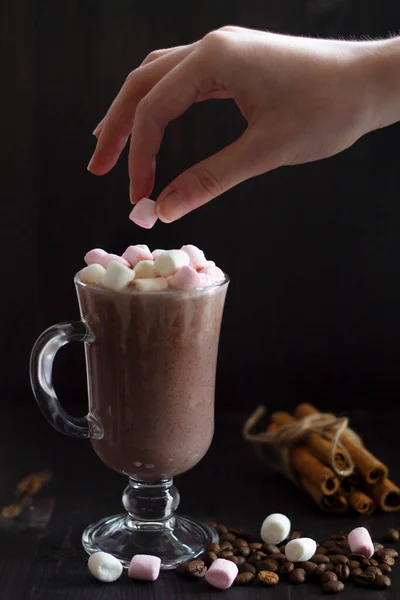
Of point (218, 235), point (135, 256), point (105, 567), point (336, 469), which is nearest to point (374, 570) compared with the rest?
point (336, 469)

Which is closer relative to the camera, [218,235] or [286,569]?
[286,569]

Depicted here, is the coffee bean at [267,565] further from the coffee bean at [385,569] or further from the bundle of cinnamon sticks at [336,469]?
the bundle of cinnamon sticks at [336,469]

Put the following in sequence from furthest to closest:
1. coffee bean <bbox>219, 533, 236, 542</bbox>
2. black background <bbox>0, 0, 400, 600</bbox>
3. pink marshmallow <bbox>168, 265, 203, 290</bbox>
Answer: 1. black background <bbox>0, 0, 400, 600</bbox>
2. coffee bean <bbox>219, 533, 236, 542</bbox>
3. pink marshmallow <bbox>168, 265, 203, 290</bbox>

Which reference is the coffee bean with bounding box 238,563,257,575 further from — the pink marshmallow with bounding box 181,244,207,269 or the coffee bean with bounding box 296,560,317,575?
the pink marshmallow with bounding box 181,244,207,269

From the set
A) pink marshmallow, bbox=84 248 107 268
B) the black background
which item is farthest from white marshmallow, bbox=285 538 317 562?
pink marshmallow, bbox=84 248 107 268

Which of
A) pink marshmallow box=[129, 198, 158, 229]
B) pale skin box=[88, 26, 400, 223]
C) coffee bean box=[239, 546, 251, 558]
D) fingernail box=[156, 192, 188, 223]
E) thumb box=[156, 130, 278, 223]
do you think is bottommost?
coffee bean box=[239, 546, 251, 558]

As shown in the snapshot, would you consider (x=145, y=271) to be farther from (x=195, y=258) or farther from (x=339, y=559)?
(x=339, y=559)
